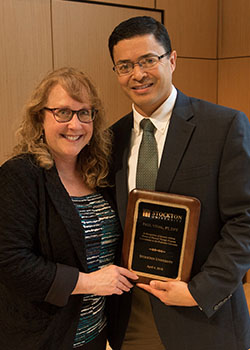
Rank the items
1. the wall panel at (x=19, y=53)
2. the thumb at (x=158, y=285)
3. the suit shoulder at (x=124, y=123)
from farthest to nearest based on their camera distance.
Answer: the wall panel at (x=19, y=53) → the suit shoulder at (x=124, y=123) → the thumb at (x=158, y=285)

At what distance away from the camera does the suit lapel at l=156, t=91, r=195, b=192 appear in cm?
160

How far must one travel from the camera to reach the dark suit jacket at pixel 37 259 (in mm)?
1479

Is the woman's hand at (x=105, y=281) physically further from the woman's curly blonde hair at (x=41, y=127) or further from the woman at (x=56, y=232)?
the woman's curly blonde hair at (x=41, y=127)

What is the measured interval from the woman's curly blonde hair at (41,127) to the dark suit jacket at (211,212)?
0.40ft

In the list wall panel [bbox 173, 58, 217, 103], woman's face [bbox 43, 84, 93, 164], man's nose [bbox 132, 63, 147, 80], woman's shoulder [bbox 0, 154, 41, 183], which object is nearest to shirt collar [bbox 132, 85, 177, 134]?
man's nose [bbox 132, 63, 147, 80]

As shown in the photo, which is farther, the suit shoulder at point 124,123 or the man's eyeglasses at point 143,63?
the suit shoulder at point 124,123

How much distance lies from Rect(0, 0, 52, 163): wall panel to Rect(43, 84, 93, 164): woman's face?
1407mm

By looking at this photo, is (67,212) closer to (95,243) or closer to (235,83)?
(95,243)

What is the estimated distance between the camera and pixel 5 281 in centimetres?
153

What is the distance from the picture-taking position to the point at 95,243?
1.64 metres

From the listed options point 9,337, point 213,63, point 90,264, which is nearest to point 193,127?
point 90,264

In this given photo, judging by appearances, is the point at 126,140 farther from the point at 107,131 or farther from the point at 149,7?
the point at 149,7

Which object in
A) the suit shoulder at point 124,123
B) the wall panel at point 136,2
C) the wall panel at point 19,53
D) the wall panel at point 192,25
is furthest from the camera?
the wall panel at point 192,25

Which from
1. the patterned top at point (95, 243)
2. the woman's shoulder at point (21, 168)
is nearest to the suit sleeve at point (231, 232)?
the patterned top at point (95, 243)
